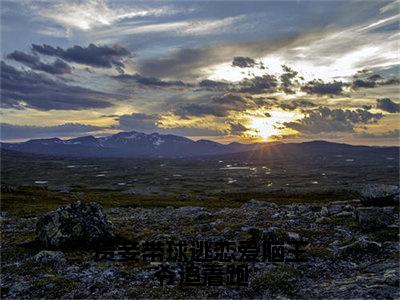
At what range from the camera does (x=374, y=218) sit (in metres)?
25.2

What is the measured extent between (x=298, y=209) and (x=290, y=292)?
66.8 ft

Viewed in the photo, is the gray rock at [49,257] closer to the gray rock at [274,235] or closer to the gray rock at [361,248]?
the gray rock at [274,235]

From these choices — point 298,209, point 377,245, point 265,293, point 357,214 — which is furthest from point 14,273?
point 298,209

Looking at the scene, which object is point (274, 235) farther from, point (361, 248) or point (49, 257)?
point (49, 257)

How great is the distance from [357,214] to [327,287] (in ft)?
40.3

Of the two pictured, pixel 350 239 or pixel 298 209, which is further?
pixel 298 209

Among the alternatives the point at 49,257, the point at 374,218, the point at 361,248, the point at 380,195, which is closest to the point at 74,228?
the point at 49,257

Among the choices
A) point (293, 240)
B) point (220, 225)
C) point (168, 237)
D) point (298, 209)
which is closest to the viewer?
point (293, 240)

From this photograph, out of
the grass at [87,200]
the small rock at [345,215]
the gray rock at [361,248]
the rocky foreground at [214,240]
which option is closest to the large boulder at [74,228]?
the rocky foreground at [214,240]

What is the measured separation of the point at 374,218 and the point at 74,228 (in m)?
19.1

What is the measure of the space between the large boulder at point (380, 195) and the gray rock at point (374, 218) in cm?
662

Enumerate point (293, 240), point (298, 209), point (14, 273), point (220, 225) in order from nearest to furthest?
1. point (14, 273)
2. point (293, 240)
3. point (220, 225)
4. point (298, 209)

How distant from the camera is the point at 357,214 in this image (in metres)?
26.5

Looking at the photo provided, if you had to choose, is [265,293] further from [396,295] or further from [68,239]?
[68,239]
